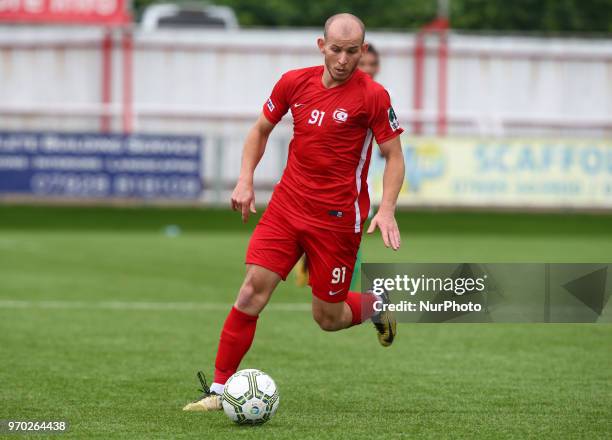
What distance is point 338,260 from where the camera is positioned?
276 inches

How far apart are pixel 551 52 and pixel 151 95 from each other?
30.5 feet

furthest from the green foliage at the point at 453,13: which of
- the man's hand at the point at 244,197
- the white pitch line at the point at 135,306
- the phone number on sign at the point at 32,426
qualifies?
the phone number on sign at the point at 32,426

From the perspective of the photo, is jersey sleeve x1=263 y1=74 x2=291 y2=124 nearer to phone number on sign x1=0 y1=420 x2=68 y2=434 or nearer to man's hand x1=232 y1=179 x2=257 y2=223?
man's hand x1=232 y1=179 x2=257 y2=223

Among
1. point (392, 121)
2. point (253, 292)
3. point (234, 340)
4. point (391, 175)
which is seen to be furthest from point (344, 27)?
point (234, 340)

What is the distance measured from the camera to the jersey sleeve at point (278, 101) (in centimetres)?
703

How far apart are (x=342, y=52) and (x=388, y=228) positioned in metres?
0.92

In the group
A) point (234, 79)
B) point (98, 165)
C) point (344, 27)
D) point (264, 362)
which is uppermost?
point (344, 27)

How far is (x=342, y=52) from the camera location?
266 inches

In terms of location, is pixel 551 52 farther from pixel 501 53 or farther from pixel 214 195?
pixel 214 195

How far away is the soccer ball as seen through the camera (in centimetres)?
657

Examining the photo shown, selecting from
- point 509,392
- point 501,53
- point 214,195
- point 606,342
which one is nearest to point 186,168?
point 214,195

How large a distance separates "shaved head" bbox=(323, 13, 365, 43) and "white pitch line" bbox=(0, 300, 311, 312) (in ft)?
→ 17.8

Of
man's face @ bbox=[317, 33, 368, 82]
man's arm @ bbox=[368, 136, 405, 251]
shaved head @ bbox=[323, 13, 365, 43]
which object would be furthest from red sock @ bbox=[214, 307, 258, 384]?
shaved head @ bbox=[323, 13, 365, 43]

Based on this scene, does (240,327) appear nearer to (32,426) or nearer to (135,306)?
(32,426)
